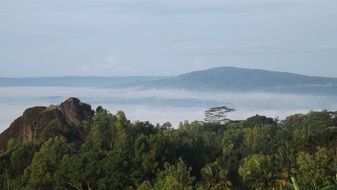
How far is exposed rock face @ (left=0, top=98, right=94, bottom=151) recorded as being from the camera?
72625 millimetres

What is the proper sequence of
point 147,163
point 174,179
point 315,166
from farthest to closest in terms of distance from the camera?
point 147,163, point 315,166, point 174,179

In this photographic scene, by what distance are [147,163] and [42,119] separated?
978 inches

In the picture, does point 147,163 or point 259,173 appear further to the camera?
point 147,163

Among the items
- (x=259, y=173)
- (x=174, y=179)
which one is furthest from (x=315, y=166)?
(x=174, y=179)

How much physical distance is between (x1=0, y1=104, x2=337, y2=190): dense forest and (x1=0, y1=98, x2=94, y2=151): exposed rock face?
19.9 feet

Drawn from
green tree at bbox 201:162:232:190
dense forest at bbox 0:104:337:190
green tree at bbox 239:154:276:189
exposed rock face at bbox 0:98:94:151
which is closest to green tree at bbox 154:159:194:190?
dense forest at bbox 0:104:337:190

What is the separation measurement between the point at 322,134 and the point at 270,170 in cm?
1478

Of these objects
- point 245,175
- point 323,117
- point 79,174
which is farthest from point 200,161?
point 323,117

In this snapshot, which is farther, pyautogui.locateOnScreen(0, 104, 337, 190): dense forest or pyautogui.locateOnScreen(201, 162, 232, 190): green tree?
pyautogui.locateOnScreen(0, 104, 337, 190): dense forest

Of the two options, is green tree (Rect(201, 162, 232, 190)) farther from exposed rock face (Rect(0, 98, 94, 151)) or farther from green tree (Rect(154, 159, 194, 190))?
exposed rock face (Rect(0, 98, 94, 151))

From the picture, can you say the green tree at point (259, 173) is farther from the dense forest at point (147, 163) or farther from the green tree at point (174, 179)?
the green tree at point (174, 179)

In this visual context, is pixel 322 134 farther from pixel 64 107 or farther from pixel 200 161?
pixel 64 107

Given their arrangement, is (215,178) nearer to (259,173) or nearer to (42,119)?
(259,173)

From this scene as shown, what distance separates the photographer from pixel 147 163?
5181 cm
